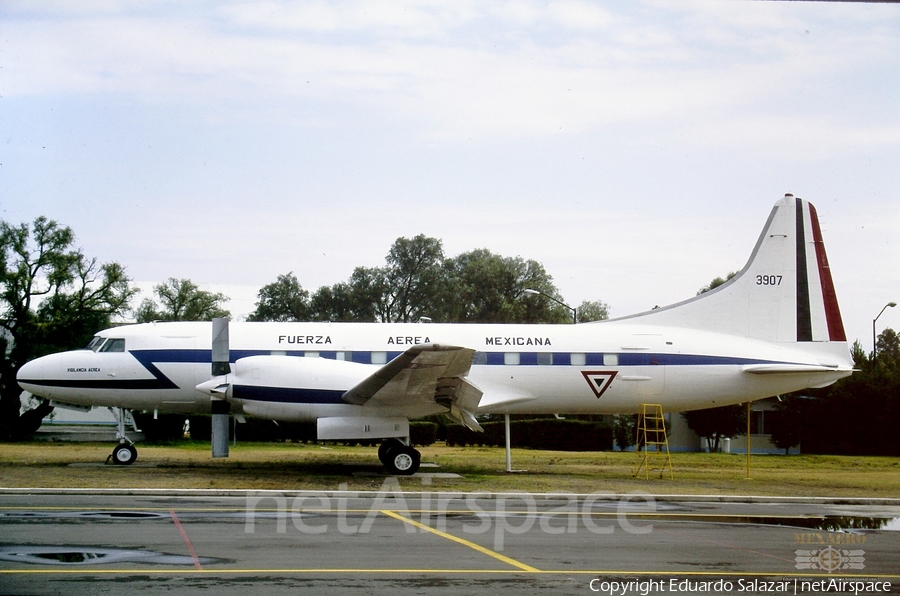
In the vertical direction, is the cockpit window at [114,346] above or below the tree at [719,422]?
above

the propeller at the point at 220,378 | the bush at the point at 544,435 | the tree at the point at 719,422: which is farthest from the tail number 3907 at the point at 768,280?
the tree at the point at 719,422

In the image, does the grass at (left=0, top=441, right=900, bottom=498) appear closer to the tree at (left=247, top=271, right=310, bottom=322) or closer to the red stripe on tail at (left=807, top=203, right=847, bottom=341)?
the red stripe on tail at (left=807, top=203, right=847, bottom=341)

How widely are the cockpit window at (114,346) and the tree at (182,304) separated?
39650mm

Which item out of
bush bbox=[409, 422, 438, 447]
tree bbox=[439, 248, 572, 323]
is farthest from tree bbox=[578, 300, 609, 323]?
bush bbox=[409, 422, 438, 447]

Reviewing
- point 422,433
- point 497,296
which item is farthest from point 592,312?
point 422,433

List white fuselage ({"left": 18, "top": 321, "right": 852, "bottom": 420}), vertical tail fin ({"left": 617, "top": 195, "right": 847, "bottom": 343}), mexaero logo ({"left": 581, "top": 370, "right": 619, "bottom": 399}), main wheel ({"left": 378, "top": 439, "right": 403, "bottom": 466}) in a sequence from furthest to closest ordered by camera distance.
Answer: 1. vertical tail fin ({"left": 617, "top": 195, "right": 847, "bottom": 343})
2. mexaero logo ({"left": 581, "top": 370, "right": 619, "bottom": 399})
3. white fuselage ({"left": 18, "top": 321, "right": 852, "bottom": 420})
4. main wheel ({"left": 378, "top": 439, "right": 403, "bottom": 466})

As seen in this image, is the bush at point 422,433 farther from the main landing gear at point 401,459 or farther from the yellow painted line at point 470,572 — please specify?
the yellow painted line at point 470,572

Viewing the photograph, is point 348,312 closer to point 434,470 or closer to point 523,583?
point 434,470

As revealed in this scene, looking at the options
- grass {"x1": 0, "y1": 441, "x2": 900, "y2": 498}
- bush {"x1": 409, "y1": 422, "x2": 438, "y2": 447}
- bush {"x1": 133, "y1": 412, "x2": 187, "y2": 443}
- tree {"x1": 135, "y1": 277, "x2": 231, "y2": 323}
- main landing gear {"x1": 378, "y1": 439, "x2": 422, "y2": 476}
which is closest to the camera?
grass {"x1": 0, "y1": 441, "x2": 900, "y2": 498}
